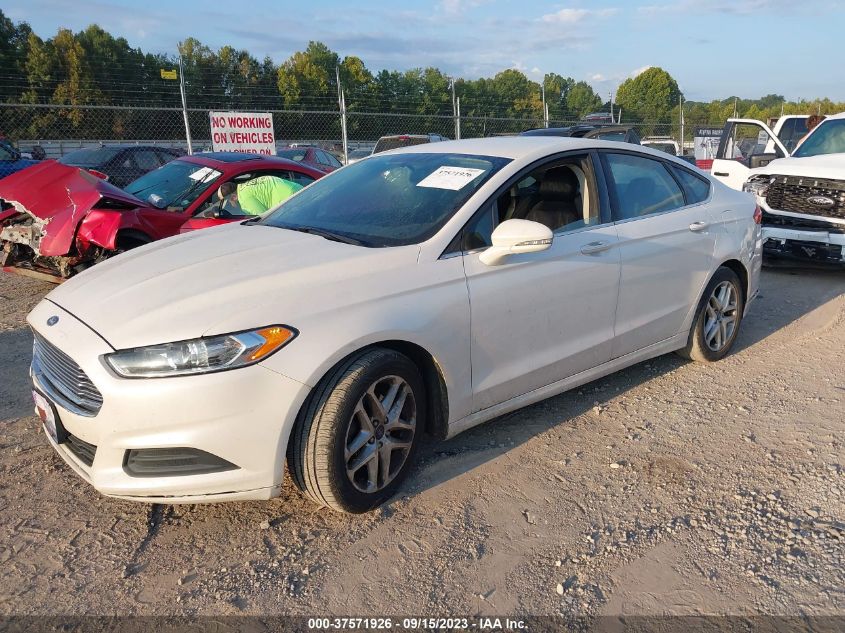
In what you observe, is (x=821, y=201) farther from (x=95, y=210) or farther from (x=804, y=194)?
(x=95, y=210)

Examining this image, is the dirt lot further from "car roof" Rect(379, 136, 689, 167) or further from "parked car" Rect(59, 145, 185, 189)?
"parked car" Rect(59, 145, 185, 189)

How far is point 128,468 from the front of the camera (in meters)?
2.71

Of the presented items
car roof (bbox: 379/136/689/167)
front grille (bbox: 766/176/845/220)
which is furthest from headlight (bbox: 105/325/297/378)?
front grille (bbox: 766/176/845/220)

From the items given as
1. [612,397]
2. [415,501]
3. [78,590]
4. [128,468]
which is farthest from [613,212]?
[78,590]

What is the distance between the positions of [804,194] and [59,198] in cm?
768

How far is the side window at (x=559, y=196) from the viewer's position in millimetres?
3842

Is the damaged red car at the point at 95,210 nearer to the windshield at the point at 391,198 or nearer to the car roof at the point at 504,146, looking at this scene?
the windshield at the point at 391,198

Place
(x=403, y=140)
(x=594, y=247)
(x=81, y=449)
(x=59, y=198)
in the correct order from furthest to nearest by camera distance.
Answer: (x=403, y=140) → (x=59, y=198) → (x=594, y=247) → (x=81, y=449)

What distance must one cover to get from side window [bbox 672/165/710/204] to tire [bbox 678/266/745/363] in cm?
53

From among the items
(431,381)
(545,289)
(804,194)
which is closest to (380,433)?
(431,381)

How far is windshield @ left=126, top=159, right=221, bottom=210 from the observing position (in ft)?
21.7

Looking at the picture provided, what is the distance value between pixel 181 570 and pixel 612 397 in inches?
111

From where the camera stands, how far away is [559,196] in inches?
159

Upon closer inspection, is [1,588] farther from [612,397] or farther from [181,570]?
[612,397]
